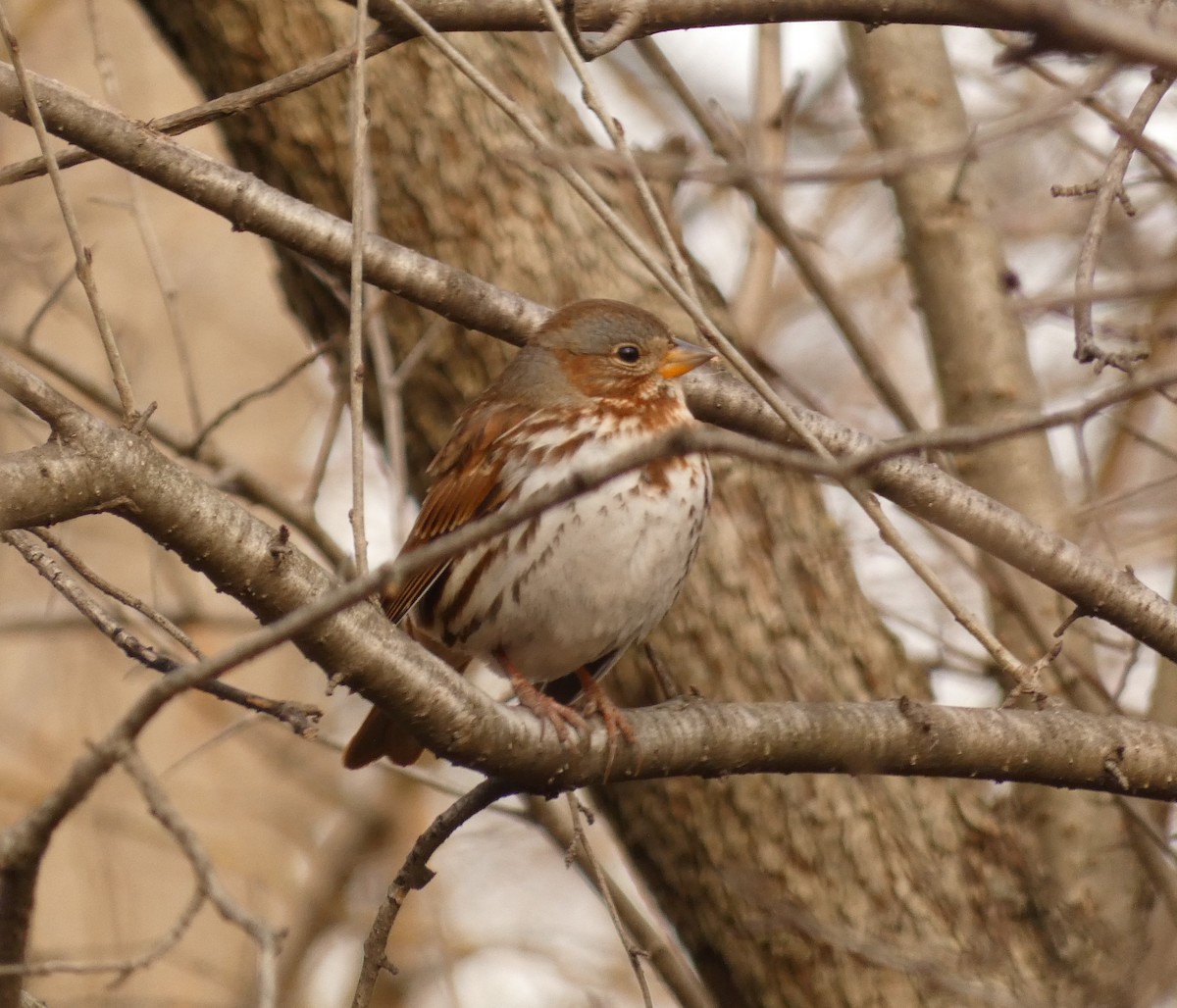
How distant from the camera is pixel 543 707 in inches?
157

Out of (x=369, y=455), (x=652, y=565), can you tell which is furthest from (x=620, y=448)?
(x=369, y=455)

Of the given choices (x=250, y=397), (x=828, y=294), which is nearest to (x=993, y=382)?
(x=828, y=294)

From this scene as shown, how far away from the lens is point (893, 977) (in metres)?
4.73

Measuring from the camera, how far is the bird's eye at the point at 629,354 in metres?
4.77

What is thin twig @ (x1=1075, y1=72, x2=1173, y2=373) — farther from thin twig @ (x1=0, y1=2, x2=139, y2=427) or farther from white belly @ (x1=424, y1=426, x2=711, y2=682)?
thin twig @ (x1=0, y1=2, x2=139, y2=427)

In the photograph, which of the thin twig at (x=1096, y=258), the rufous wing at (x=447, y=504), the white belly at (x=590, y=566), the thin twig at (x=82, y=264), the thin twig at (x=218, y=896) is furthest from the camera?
the rufous wing at (x=447, y=504)

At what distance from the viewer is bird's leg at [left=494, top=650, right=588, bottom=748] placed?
3.46 m

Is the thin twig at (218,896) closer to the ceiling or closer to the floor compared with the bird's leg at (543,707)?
closer to the floor

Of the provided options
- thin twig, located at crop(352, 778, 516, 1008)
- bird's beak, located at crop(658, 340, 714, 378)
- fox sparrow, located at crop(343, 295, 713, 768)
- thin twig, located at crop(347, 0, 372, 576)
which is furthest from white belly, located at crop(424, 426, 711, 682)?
thin twig, located at crop(347, 0, 372, 576)

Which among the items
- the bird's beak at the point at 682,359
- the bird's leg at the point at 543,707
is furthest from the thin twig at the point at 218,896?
the bird's beak at the point at 682,359

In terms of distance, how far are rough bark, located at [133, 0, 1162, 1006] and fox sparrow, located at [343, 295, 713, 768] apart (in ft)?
1.62

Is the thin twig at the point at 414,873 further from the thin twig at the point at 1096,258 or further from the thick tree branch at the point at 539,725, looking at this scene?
the thin twig at the point at 1096,258

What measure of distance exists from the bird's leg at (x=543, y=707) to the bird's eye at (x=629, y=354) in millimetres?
Result: 932

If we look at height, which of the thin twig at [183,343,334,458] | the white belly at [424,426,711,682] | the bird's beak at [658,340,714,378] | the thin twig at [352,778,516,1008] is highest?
the thin twig at [183,343,334,458]
